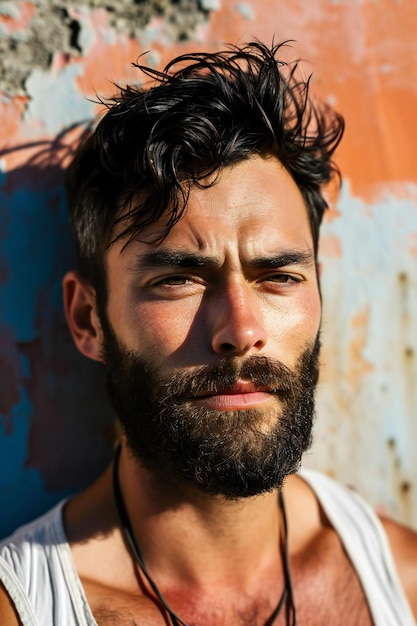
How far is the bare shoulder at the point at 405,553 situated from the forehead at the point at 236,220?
0.98 meters

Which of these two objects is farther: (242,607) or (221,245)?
(242,607)

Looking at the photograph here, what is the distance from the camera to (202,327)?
1.57 metres

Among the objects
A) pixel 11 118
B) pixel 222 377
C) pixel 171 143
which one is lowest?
pixel 222 377

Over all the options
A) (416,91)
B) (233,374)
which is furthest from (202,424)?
(416,91)

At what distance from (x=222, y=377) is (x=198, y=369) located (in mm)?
Result: 60

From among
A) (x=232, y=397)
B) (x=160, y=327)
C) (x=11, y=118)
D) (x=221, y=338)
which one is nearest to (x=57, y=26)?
(x=11, y=118)

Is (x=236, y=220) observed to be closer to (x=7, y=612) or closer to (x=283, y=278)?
(x=283, y=278)

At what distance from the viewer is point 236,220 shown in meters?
1.61

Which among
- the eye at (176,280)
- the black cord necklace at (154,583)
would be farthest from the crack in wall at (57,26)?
the black cord necklace at (154,583)

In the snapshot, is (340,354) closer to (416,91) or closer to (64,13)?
(416,91)

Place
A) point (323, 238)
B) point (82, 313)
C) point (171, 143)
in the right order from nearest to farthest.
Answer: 1. point (171, 143)
2. point (82, 313)
3. point (323, 238)

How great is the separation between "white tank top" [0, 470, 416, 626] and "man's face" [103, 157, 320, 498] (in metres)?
0.35

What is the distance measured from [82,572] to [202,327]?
2.39 ft

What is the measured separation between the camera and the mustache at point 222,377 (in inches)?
60.2
